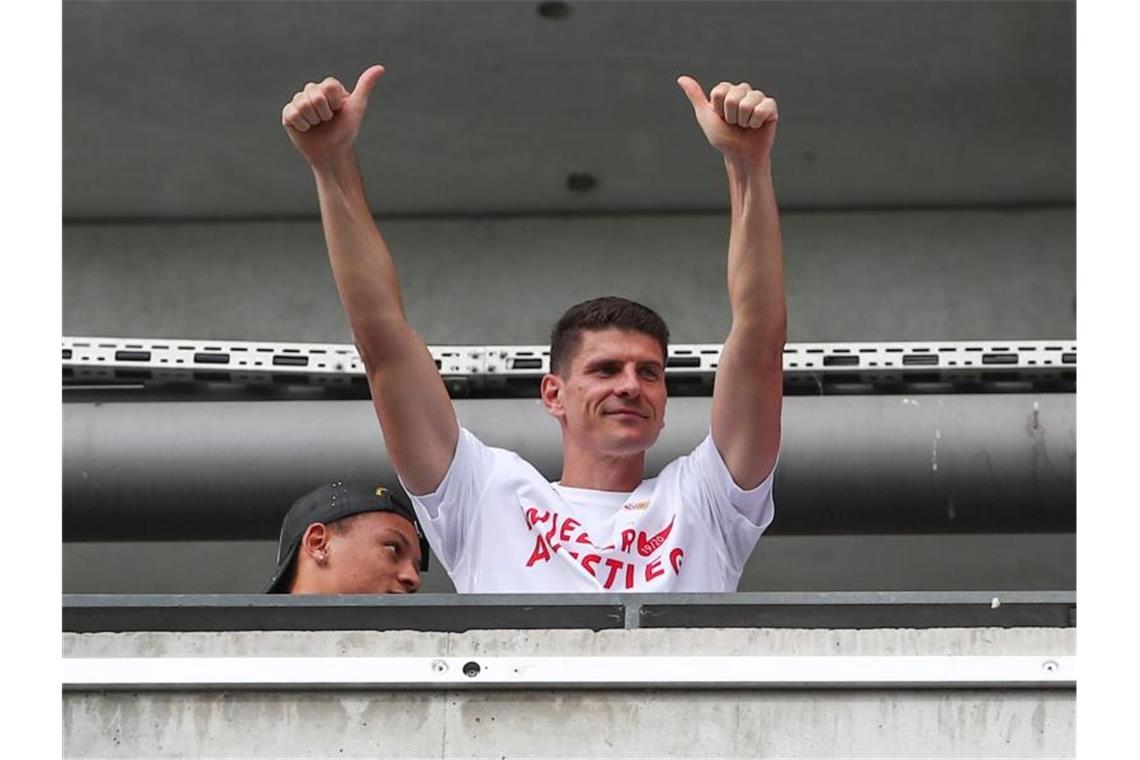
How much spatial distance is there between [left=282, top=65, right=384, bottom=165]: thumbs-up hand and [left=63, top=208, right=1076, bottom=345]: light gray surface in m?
2.75

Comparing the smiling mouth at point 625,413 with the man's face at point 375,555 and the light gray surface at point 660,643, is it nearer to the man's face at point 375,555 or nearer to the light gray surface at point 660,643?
the man's face at point 375,555

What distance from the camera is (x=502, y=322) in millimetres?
6082

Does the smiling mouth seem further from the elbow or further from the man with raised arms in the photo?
the elbow

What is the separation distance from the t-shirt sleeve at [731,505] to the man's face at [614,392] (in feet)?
0.37

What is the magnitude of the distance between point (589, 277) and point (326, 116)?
2.92m

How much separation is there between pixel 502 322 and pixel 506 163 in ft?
1.42

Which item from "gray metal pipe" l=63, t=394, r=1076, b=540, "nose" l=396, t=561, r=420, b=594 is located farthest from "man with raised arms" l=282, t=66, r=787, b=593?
"gray metal pipe" l=63, t=394, r=1076, b=540

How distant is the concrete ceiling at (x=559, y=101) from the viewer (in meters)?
5.21

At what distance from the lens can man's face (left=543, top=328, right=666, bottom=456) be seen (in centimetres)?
347

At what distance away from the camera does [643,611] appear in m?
2.74

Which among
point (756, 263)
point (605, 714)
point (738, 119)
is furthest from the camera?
point (756, 263)

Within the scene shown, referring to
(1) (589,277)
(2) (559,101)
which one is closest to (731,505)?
(2) (559,101)

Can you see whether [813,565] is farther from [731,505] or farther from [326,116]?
[326,116]

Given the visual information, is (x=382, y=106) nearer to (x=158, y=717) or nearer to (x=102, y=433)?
(x=102, y=433)
